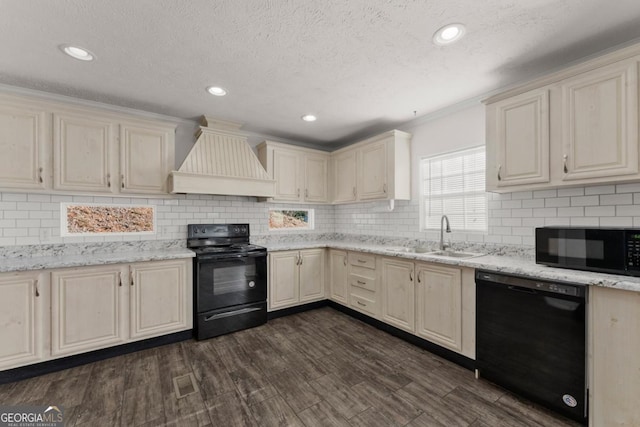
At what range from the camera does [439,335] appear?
2.51 meters

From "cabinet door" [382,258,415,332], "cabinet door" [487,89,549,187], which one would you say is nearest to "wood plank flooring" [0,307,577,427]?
"cabinet door" [382,258,415,332]

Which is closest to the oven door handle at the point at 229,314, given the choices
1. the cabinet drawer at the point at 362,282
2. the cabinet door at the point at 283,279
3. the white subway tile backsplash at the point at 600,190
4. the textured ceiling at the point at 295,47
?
the cabinet door at the point at 283,279

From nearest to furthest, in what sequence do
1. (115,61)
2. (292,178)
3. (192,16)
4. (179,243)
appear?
(192,16) < (115,61) < (179,243) < (292,178)

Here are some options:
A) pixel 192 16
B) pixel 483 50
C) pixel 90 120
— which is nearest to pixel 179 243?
pixel 90 120

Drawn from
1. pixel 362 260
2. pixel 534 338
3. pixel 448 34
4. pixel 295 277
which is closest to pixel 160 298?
pixel 295 277

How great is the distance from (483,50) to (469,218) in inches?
63.4

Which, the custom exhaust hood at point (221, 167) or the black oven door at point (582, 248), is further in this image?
the custom exhaust hood at point (221, 167)

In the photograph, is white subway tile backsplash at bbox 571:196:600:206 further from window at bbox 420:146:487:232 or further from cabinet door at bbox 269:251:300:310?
cabinet door at bbox 269:251:300:310

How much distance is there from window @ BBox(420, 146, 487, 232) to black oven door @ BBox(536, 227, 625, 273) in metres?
0.81

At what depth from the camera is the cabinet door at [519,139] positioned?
2.09 metres

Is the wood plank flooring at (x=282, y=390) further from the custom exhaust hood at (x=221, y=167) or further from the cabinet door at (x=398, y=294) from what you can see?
the custom exhaust hood at (x=221, y=167)

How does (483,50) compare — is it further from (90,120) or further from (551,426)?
(90,120)

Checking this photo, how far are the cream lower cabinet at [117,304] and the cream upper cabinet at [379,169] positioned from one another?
2.29m

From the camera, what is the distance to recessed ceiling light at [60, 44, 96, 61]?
1961mm
